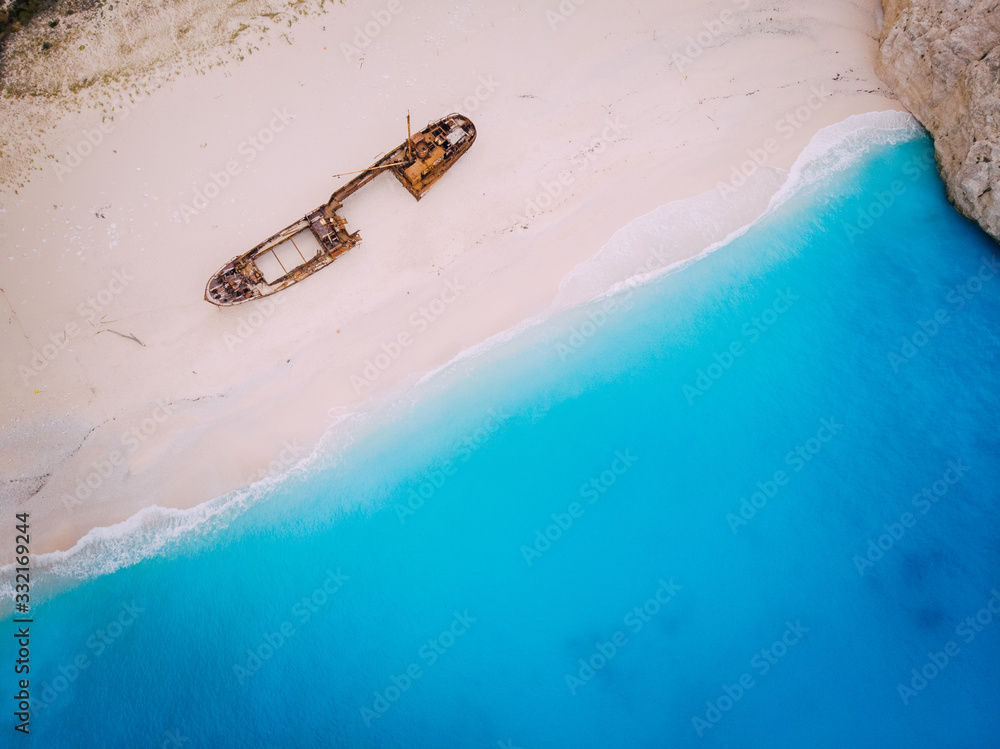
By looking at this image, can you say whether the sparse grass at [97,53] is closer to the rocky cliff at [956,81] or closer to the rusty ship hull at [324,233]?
the rusty ship hull at [324,233]

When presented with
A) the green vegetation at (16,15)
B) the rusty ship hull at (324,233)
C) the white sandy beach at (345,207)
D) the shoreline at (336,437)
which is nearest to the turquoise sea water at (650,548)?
the shoreline at (336,437)

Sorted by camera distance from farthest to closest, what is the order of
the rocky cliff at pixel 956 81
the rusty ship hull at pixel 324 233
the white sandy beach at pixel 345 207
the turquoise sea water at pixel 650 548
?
1. the turquoise sea water at pixel 650 548
2. the white sandy beach at pixel 345 207
3. the rusty ship hull at pixel 324 233
4. the rocky cliff at pixel 956 81

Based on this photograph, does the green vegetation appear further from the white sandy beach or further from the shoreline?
the shoreline

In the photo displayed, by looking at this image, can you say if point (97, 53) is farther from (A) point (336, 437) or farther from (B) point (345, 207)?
(A) point (336, 437)

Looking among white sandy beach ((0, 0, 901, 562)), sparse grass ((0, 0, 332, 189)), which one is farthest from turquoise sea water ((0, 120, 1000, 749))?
sparse grass ((0, 0, 332, 189))

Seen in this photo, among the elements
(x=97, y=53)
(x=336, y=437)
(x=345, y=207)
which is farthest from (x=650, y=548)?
(x=97, y=53)

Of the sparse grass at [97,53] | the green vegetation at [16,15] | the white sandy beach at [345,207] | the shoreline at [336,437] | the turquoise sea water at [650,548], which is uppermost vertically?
the green vegetation at [16,15]
